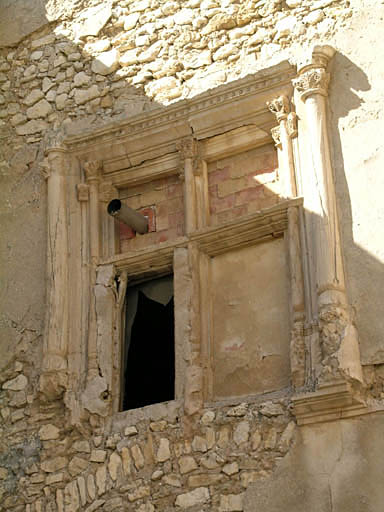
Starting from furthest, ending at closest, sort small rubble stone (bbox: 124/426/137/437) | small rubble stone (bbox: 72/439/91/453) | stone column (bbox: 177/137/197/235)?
stone column (bbox: 177/137/197/235) < small rubble stone (bbox: 72/439/91/453) < small rubble stone (bbox: 124/426/137/437)

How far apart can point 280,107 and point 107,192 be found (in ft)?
5.08

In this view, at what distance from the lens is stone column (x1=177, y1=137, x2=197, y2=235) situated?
8039mm

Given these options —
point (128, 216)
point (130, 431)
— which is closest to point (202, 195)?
point (128, 216)

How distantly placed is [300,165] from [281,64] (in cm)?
78

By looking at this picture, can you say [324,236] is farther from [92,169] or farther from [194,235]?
[92,169]

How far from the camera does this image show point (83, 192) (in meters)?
8.55

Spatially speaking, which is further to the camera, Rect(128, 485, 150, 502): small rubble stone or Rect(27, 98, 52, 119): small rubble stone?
Rect(27, 98, 52, 119): small rubble stone

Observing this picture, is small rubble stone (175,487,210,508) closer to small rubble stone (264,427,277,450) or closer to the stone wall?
the stone wall

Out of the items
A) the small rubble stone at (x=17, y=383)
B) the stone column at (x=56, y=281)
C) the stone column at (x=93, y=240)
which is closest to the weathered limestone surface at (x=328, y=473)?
the stone column at (x=93, y=240)

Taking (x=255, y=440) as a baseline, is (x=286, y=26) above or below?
above

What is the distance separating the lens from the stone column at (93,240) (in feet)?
26.0

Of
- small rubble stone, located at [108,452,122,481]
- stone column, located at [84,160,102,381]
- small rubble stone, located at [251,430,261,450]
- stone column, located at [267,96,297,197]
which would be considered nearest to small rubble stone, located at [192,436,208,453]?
small rubble stone, located at [251,430,261,450]

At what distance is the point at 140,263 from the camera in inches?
321

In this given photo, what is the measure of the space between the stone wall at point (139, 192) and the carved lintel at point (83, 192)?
1.11ft
